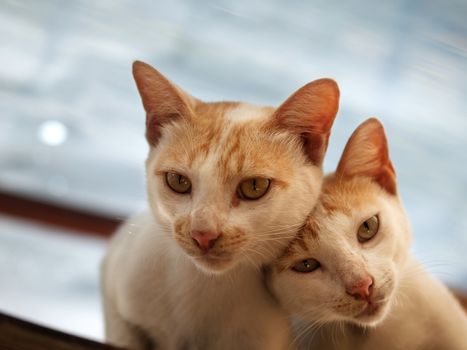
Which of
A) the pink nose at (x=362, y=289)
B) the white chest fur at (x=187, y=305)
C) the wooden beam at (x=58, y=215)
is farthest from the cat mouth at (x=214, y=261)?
the wooden beam at (x=58, y=215)

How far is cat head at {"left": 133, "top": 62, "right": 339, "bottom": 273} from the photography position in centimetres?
96

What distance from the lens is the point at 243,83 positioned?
1.64 meters

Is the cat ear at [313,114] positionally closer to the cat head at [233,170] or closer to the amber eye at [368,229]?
the cat head at [233,170]

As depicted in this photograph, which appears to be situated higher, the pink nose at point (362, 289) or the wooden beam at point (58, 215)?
the pink nose at point (362, 289)

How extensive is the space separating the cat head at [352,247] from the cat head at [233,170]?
4 cm

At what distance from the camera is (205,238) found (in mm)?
924

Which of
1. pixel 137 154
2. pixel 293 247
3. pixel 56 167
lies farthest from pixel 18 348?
pixel 56 167

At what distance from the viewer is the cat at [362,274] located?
3.22 feet

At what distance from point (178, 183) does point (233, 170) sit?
0.12 m

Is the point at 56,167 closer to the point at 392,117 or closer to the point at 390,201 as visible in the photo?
the point at 392,117

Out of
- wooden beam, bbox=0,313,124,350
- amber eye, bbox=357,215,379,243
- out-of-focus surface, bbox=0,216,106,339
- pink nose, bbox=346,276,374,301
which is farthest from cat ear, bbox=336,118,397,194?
out-of-focus surface, bbox=0,216,106,339

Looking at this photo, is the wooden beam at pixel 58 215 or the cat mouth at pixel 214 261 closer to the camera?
the cat mouth at pixel 214 261

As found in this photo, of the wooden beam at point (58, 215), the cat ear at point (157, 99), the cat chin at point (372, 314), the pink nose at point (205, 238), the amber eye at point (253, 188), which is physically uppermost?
the cat ear at point (157, 99)

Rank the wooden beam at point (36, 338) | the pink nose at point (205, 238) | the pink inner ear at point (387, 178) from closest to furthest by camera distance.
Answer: the wooden beam at point (36, 338)
the pink nose at point (205, 238)
the pink inner ear at point (387, 178)
